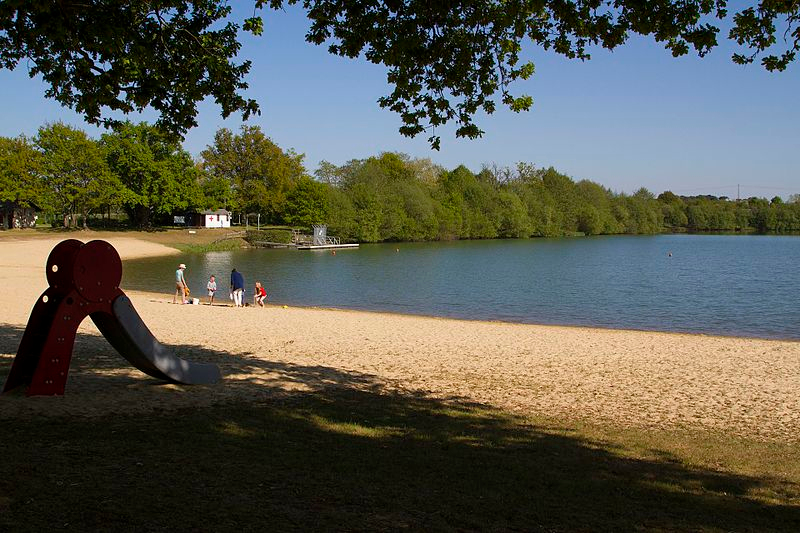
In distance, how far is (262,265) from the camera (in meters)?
56.1

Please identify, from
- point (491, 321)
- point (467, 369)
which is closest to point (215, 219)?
point (491, 321)

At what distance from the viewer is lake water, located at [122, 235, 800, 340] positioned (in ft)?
98.9

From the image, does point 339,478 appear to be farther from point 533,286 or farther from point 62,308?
point 533,286

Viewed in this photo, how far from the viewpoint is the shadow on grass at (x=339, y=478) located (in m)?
5.00

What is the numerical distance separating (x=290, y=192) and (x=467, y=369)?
3285 inches

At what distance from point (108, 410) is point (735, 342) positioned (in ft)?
61.3

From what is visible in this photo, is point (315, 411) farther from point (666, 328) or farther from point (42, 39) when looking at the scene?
point (666, 328)

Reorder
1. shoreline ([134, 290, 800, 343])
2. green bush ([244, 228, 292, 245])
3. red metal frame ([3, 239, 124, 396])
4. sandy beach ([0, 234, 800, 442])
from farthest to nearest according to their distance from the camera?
green bush ([244, 228, 292, 245])
shoreline ([134, 290, 800, 343])
sandy beach ([0, 234, 800, 442])
red metal frame ([3, 239, 124, 396])

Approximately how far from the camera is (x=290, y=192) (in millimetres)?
95062

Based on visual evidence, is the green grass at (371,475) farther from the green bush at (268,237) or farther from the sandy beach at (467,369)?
the green bush at (268,237)

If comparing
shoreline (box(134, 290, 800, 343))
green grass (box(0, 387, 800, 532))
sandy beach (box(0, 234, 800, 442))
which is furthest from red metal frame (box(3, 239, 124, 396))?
shoreline (box(134, 290, 800, 343))

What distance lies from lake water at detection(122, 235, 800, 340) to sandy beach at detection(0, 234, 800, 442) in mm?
7671

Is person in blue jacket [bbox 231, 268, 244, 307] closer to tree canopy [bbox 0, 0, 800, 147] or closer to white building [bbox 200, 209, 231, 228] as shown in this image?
tree canopy [bbox 0, 0, 800, 147]

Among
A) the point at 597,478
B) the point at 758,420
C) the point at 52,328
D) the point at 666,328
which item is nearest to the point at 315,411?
the point at 52,328
